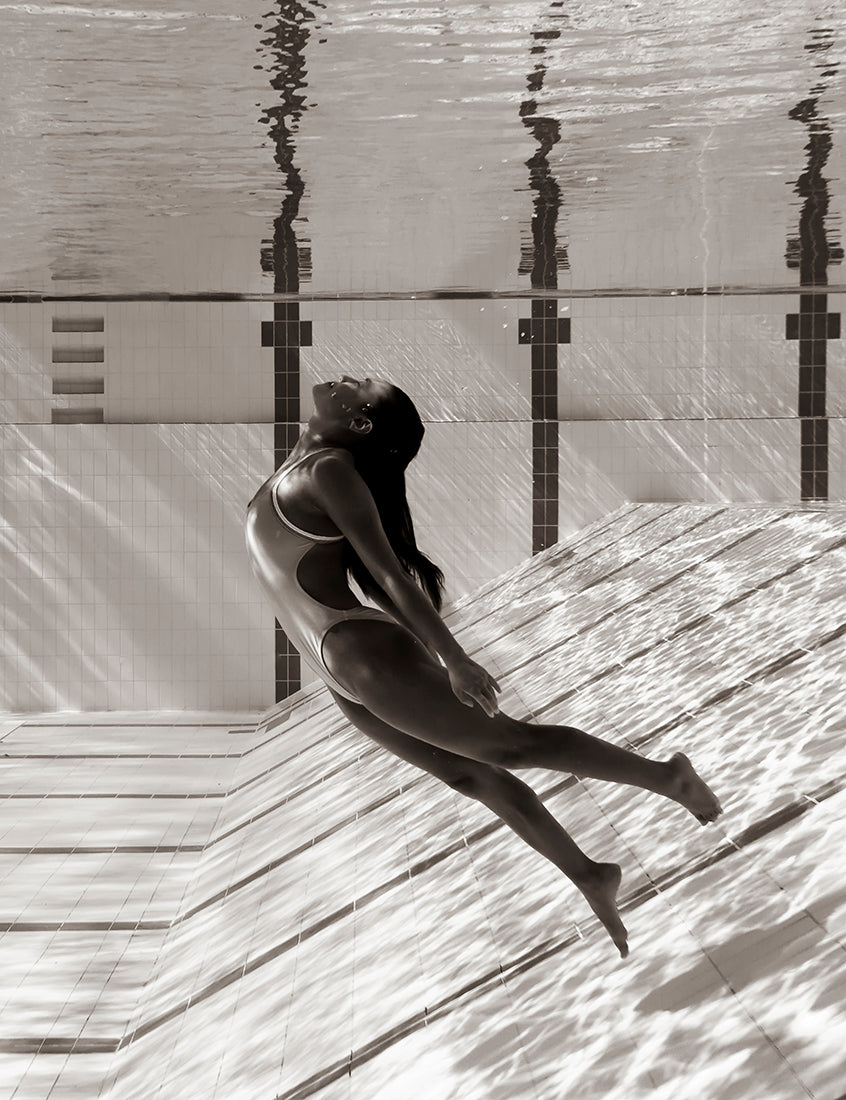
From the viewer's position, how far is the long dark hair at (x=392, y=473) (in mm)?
2299

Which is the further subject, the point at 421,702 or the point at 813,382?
the point at 813,382

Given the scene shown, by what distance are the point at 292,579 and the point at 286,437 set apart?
246 inches

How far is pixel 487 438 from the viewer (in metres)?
8.47

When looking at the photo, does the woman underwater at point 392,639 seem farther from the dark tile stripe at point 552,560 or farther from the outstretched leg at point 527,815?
the dark tile stripe at point 552,560

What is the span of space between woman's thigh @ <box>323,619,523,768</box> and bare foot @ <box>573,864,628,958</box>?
250 millimetres

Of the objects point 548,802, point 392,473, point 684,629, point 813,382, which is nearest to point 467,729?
point 392,473

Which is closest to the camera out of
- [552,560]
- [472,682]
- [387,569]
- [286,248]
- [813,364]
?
[472,682]

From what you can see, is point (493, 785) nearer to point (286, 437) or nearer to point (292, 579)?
point (292, 579)

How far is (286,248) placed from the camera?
7.36m

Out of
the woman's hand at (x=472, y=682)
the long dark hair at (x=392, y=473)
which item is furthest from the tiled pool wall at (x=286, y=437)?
the woman's hand at (x=472, y=682)

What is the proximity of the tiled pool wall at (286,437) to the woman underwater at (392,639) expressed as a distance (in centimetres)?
607

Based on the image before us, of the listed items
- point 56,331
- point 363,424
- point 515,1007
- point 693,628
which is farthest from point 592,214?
point 515,1007

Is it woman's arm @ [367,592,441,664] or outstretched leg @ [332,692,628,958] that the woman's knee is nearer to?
outstretched leg @ [332,692,628,958]

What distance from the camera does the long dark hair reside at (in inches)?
90.5
